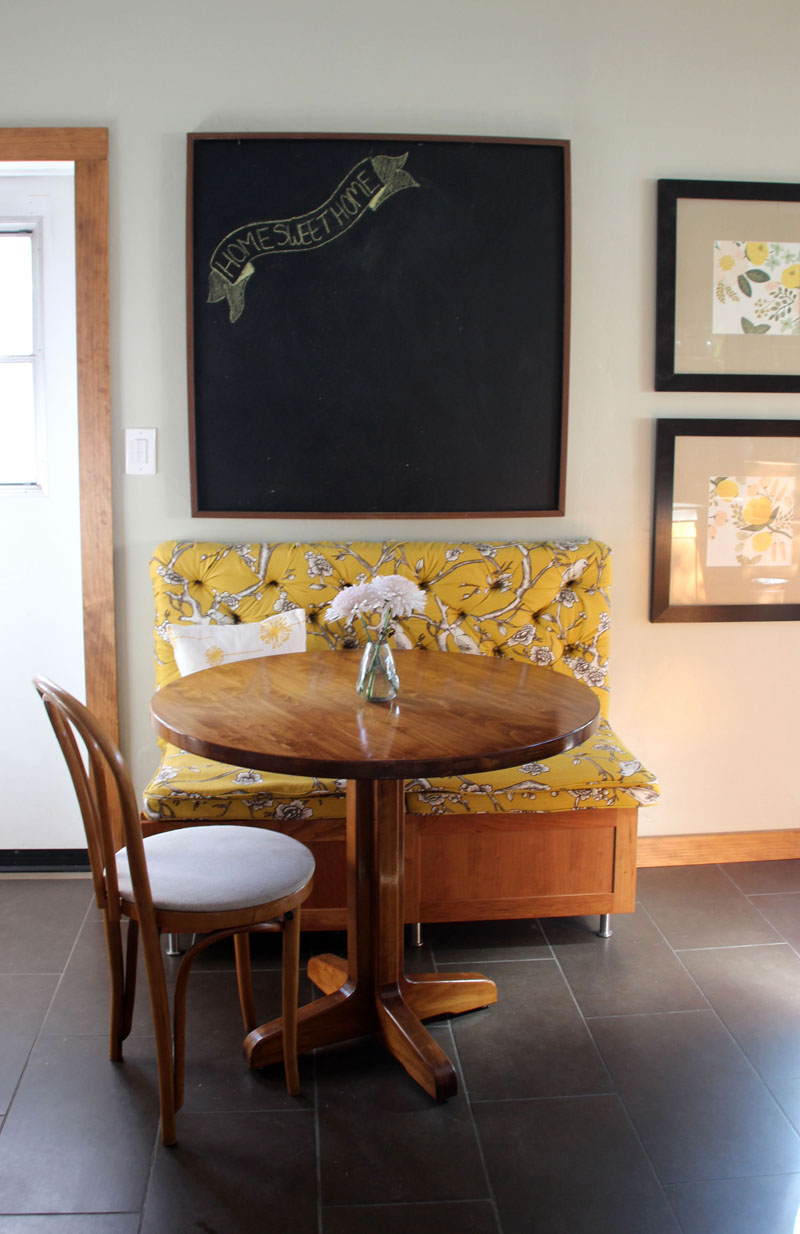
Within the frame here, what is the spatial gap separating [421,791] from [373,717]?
0.60 metres

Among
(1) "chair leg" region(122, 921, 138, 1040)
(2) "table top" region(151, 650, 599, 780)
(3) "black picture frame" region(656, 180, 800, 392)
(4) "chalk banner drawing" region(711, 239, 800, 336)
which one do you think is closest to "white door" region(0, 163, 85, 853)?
(2) "table top" region(151, 650, 599, 780)

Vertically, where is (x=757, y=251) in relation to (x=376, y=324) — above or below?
above

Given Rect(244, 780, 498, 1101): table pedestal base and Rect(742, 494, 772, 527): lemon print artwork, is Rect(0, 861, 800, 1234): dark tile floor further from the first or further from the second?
Rect(742, 494, 772, 527): lemon print artwork

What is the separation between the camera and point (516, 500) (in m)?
2.85

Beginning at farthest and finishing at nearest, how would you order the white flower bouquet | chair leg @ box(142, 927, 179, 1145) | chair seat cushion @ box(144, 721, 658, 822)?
chair seat cushion @ box(144, 721, 658, 822) < the white flower bouquet < chair leg @ box(142, 927, 179, 1145)

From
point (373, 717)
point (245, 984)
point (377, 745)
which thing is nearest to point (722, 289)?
point (373, 717)

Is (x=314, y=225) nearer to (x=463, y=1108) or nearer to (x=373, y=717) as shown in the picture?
(x=373, y=717)

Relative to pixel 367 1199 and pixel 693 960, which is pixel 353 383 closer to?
pixel 693 960

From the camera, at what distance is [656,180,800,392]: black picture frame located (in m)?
2.77

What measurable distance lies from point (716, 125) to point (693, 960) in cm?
226

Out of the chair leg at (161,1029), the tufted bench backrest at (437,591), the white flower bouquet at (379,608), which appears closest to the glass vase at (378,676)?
the white flower bouquet at (379,608)

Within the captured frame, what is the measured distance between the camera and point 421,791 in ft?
7.81

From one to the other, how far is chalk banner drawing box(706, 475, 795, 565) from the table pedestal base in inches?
56.5

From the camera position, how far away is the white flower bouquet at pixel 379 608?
195 centimetres
